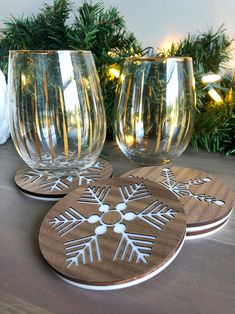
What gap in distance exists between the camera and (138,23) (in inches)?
20.4

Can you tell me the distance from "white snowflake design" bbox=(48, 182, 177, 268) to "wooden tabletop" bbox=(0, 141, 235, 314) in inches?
0.7

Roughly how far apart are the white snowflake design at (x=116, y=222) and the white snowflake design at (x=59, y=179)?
44 millimetres

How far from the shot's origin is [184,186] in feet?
1.02

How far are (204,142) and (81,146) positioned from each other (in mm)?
198

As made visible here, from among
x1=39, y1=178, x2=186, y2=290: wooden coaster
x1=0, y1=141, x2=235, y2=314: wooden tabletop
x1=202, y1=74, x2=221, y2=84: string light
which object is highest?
x1=202, y1=74, x2=221, y2=84: string light

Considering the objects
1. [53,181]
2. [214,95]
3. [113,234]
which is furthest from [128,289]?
[214,95]

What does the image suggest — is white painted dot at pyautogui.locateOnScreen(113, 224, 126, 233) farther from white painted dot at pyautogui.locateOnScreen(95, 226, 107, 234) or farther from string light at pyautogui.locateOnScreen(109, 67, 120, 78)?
string light at pyautogui.locateOnScreen(109, 67, 120, 78)

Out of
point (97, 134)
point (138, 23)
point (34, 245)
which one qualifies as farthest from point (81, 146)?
point (138, 23)

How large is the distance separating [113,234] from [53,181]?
0.13 meters

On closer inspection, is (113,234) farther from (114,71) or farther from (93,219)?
(114,71)

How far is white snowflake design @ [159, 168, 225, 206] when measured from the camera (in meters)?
0.28

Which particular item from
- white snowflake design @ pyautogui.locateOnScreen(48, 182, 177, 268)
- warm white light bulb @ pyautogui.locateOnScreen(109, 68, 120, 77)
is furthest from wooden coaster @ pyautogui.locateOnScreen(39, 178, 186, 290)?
warm white light bulb @ pyautogui.locateOnScreen(109, 68, 120, 77)

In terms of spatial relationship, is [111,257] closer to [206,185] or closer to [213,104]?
[206,185]

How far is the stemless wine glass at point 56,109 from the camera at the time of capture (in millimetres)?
283
